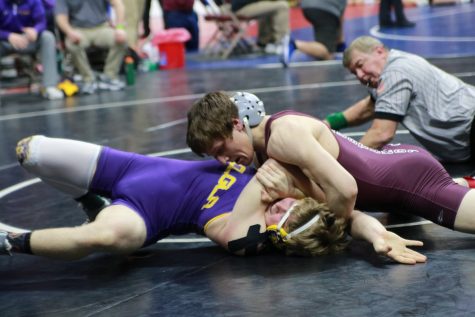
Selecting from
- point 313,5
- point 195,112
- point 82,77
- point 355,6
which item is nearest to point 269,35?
point 313,5

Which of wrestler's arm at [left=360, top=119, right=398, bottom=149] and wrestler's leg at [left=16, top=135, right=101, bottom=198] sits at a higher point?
wrestler's leg at [left=16, top=135, right=101, bottom=198]

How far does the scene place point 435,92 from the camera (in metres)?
5.16

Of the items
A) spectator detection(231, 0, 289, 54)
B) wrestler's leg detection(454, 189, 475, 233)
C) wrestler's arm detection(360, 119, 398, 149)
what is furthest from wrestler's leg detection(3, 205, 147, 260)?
spectator detection(231, 0, 289, 54)

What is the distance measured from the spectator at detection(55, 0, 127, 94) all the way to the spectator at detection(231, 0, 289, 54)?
2571mm

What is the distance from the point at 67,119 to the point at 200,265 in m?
4.57

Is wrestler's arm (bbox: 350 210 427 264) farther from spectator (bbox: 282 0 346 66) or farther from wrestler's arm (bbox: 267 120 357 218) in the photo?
spectator (bbox: 282 0 346 66)

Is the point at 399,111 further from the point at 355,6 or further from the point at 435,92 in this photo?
the point at 355,6

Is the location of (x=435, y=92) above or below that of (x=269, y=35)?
above

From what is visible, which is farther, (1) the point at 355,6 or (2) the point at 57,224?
(1) the point at 355,6

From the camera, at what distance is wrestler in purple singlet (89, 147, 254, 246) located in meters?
3.92

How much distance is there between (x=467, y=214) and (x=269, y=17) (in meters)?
8.95

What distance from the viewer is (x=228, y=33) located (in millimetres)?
12625

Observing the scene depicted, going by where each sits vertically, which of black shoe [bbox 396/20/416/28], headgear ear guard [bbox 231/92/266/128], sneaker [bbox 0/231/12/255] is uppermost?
headgear ear guard [bbox 231/92/266/128]

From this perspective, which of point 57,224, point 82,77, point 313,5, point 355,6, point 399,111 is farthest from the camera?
point 355,6
